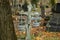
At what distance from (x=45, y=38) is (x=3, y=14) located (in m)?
7.97

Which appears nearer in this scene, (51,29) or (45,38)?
(45,38)

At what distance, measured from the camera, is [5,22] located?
10.0ft

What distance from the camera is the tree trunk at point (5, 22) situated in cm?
302

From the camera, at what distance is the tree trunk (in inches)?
119

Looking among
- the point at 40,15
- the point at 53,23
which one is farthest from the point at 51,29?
the point at 40,15

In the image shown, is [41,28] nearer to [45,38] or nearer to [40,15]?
[45,38]

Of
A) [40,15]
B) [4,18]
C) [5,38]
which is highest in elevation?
[4,18]

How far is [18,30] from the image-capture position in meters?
12.3

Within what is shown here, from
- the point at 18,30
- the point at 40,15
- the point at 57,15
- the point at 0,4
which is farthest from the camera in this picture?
the point at 40,15

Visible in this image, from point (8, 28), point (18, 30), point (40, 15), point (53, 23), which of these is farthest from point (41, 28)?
point (8, 28)

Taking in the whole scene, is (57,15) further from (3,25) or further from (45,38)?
(3,25)

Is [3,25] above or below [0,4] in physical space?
below

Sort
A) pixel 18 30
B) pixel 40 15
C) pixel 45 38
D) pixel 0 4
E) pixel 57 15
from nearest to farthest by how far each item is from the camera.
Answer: pixel 0 4 → pixel 45 38 → pixel 18 30 → pixel 57 15 → pixel 40 15

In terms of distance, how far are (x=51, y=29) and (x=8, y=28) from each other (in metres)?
9.85
